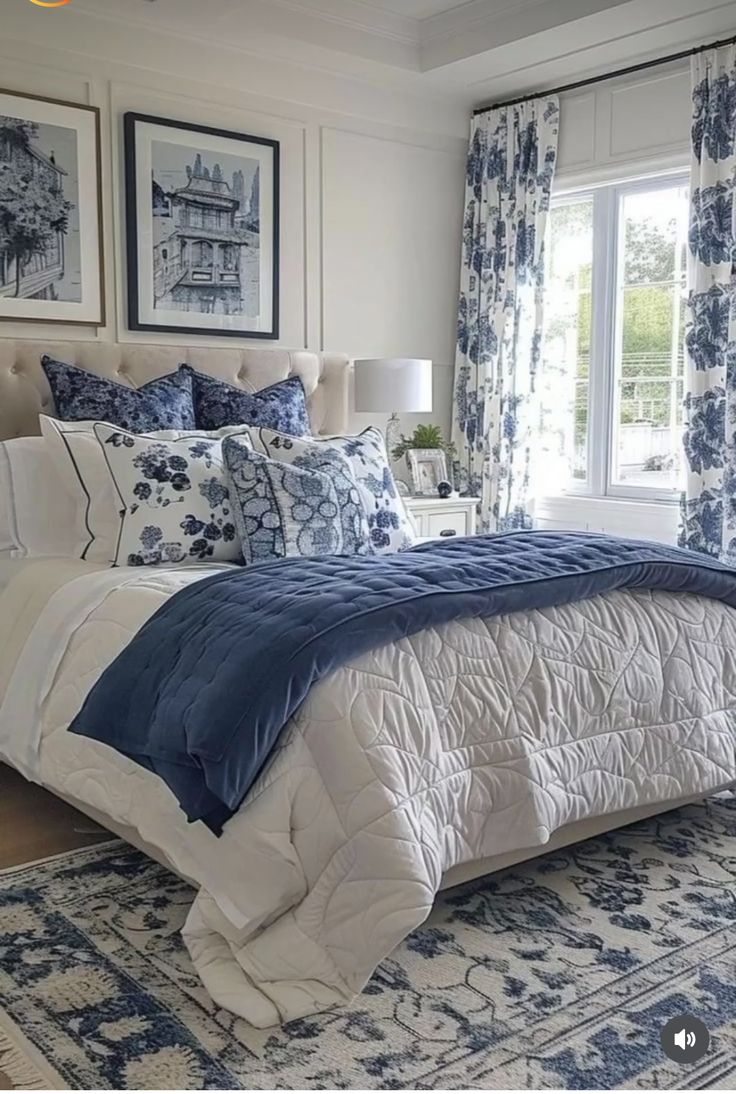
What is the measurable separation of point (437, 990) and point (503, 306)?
3.82 metres

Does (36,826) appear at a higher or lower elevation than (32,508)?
lower

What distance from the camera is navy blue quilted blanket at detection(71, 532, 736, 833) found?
2.10m

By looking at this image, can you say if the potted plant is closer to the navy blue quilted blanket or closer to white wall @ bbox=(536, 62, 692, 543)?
white wall @ bbox=(536, 62, 692, 543)

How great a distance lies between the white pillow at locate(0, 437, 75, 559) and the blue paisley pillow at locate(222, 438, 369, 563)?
24.1 inches

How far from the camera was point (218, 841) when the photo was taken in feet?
7.13

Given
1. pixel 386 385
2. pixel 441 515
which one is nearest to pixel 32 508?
pixel 386 385

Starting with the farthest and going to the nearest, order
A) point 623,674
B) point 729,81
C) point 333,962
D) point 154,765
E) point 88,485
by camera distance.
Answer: point 729,81, point 88,485, point 623,674, point 154,765, point 333,962

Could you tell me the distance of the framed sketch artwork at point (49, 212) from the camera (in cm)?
393

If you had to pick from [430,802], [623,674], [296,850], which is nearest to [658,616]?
[623,674]

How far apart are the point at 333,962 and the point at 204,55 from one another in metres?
3.73

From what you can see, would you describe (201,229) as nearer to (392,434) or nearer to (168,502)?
(392,434)

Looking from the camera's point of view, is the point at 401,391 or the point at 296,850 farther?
the point at 401,391

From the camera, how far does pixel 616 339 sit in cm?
506

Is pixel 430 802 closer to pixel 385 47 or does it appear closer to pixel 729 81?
pixel 729 81
